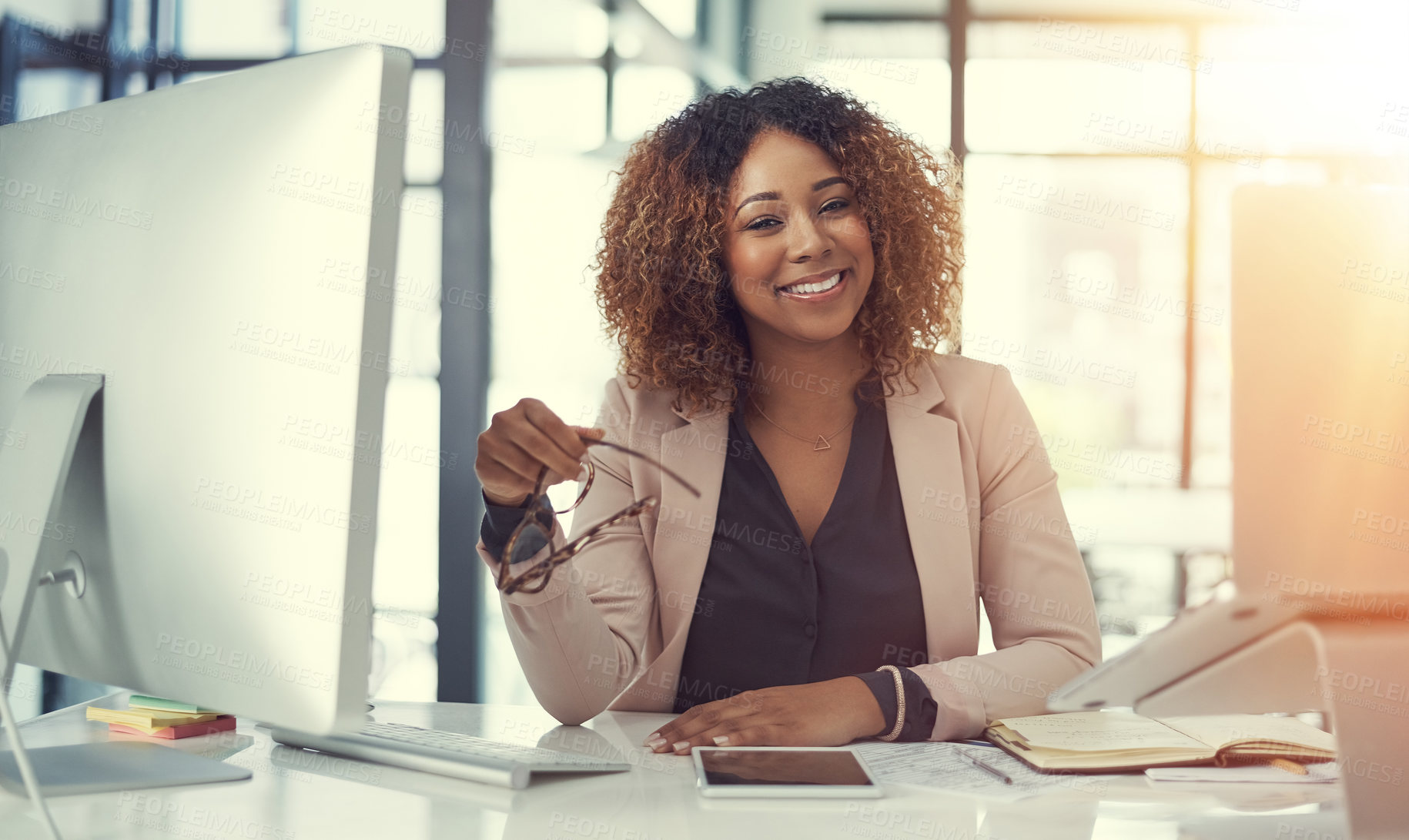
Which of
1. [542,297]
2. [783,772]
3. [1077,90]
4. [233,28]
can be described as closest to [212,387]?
[783,772]

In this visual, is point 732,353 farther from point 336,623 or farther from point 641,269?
point 336,623

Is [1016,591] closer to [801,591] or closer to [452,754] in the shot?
[801,591]

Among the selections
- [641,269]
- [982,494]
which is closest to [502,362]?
[641,269]

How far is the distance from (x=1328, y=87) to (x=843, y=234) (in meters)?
3.18

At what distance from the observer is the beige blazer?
1.32 meters

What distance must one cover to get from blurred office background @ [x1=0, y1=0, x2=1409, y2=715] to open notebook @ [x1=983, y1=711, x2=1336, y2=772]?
2.48m

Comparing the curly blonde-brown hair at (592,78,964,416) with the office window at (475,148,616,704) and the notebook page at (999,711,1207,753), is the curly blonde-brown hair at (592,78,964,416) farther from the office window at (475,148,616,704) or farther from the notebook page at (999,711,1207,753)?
the office window at (475,148,616,704)

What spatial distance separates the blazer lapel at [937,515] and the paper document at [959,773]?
35 centimetres

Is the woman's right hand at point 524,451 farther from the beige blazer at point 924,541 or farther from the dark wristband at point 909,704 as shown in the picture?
the dark wristband at point 909,704

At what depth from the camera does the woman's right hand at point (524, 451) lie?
3.25ft

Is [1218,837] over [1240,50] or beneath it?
beneath

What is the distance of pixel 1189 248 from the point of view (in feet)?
12.3

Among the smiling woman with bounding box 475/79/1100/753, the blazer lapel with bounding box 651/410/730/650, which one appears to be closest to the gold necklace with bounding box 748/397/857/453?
the smiling woman with bounding box 475/79/1100/753

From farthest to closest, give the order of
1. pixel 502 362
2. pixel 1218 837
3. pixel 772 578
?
pixel 502 362, pixel 772 578, pixel 1218 837
